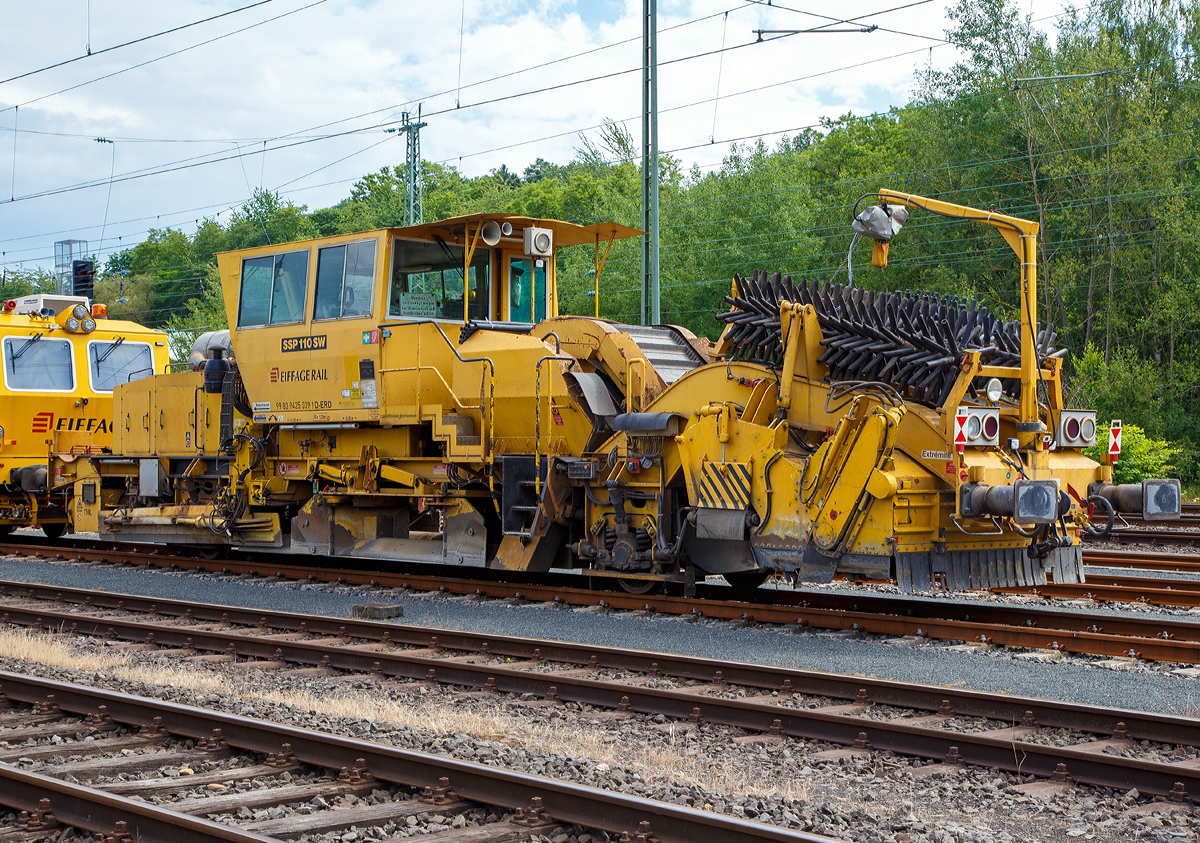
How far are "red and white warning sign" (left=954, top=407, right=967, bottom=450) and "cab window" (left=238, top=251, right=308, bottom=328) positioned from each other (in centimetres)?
793

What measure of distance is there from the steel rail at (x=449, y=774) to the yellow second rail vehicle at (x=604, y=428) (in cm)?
433

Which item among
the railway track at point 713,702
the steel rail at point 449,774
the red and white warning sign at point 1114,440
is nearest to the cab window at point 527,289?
the railway track at point 713,702

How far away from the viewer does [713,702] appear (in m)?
6.48

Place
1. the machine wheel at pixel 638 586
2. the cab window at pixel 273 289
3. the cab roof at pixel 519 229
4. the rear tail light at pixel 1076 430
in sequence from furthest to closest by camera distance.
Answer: the cab window at pixel 273 289 < the cab roof at pixel 519 229 < the machine wheel at pixel 638 586 < the rear tail light at pixel 1076 430

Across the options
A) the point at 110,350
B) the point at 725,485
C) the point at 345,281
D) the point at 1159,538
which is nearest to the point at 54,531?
the point at 110,350

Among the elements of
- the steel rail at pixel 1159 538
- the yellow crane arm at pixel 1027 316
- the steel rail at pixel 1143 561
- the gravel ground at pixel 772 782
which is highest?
the yellow crane arm at pixel 1027 316

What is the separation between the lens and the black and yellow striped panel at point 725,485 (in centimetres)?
930

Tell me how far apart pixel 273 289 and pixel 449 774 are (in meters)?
9.66

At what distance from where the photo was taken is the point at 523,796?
486cm

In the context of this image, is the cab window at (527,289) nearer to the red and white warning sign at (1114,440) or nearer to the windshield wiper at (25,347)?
the red and white warning sign at (1114,440)

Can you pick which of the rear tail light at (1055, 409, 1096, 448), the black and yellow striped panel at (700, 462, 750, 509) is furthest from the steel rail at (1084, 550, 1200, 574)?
the black and yellow striped panel at (700, 462, 750, 509)

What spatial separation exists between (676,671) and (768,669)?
73cm

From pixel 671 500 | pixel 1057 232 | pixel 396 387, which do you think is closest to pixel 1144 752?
pixel 671 500

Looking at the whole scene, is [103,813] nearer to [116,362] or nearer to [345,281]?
[345,281]
